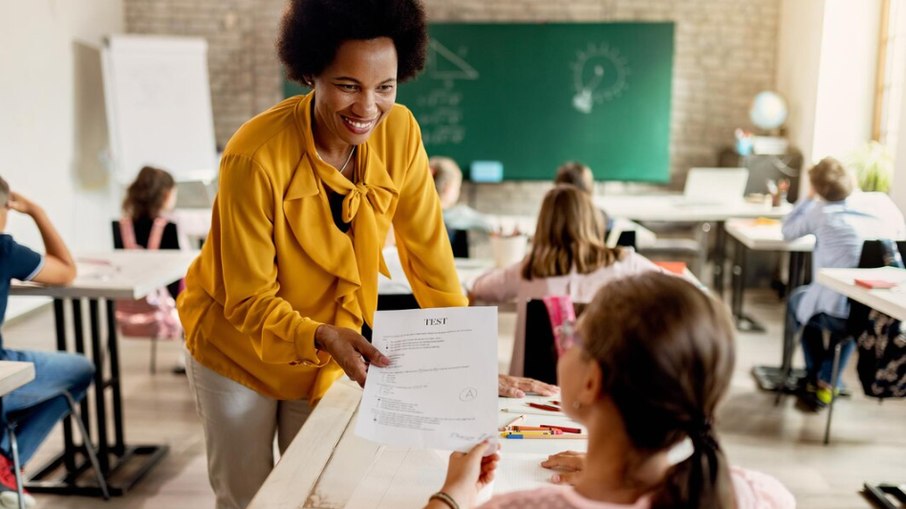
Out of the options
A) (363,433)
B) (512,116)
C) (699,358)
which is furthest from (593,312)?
(512,116)

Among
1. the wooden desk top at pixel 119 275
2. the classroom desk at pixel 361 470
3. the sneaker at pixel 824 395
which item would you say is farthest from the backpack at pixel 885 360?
the wooden desk top at pixel 119 275

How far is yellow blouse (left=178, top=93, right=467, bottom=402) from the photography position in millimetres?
1306

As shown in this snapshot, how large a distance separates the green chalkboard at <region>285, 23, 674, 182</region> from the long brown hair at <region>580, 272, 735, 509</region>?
552 cm

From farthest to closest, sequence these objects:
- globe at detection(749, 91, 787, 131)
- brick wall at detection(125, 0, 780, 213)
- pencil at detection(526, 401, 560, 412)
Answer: brick wall at detection(125, 0, 780, 213)
globe at detection(749, 91, 787, 131)
pencil at detection(526, 401, 560, 412)

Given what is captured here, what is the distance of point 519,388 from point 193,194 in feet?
17.2

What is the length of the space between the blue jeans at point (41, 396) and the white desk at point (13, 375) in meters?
0.53

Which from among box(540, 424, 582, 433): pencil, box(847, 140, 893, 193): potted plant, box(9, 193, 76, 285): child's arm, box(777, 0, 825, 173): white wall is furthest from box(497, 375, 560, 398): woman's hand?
box(777, 0, 825, 173): white wall

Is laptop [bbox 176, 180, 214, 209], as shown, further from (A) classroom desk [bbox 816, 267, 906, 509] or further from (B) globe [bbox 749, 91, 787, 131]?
(A) classroom desk [bbox 816, 267, 906, 509]

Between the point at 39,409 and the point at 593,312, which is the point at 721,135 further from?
the point at 593,312

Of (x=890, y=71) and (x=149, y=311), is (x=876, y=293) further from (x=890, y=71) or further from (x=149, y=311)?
(x=890, y=71)

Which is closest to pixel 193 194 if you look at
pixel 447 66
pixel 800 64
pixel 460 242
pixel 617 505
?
pixel 447 66

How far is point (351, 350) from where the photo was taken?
3.75 feet

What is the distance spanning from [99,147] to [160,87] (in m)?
0.76

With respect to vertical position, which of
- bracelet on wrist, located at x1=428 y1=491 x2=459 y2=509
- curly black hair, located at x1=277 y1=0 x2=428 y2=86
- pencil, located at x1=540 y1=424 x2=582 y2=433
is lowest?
pencil, located at x1=540 y1=424 x2=582 y2=433
